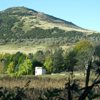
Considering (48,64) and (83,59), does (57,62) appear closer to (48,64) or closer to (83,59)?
(48,64)

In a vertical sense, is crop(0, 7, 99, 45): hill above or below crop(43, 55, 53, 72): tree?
above

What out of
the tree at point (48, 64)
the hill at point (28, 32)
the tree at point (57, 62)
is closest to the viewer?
the tree at point (48, 64)

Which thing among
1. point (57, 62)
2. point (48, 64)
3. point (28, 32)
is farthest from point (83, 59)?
point (28, 32)

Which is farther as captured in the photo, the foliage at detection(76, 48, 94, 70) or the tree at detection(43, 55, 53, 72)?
the tree at detection(43, 55, 53, 72)

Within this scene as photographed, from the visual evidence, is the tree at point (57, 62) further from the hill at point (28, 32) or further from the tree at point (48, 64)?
the hill at point (28, 32)

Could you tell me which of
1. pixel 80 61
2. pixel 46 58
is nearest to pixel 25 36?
pixel 46 58

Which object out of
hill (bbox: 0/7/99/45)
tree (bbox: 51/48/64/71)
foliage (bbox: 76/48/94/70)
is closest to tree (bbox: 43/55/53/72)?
tree (bbox: 51/48/64/71)

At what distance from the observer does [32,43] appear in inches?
4471

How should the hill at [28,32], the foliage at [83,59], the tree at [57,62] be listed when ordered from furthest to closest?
the hill at [28,32] < the tree at [57,62] < the foliage at [83,59]

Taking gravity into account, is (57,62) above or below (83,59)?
below

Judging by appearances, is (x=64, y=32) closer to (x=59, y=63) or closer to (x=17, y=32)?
(x=17, y=32)

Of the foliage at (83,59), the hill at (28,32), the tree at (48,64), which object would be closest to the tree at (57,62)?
the tree at (48,64)

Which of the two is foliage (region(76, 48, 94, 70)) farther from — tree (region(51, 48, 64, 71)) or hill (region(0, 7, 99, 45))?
hill (region(0, 7, 99, 45))

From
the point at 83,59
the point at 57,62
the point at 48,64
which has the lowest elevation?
the point at 48,64
